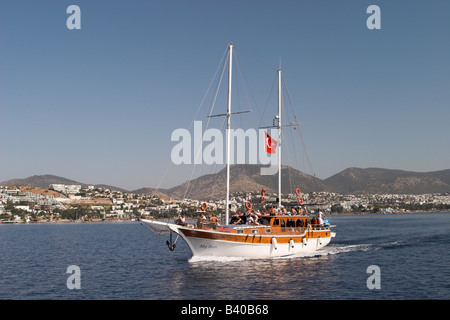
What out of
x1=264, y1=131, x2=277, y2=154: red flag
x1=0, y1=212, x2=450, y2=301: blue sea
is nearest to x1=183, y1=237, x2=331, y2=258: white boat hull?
x1=0, y1=212, x2=450, y2=301: blue sea

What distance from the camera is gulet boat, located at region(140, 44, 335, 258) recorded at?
3847 cm

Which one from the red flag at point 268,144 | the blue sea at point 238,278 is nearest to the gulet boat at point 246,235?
the blue sea at point 238,278

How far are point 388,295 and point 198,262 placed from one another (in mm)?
18581

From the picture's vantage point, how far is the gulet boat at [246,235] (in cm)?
3847

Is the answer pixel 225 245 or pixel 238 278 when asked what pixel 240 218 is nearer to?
pixel 225 245

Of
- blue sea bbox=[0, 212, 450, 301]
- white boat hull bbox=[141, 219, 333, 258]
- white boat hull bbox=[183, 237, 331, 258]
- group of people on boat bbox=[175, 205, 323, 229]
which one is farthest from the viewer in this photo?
group of people on boat bbox=[175, 205, 323, 229]

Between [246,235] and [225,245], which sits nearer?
[225,245]

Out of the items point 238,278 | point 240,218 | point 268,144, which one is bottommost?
point 238,278

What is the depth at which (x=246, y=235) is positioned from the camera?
39094 millimetres

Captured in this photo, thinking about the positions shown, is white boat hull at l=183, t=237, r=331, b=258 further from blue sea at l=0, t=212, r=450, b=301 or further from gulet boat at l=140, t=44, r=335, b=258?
blue sea at l=0, t=212, r=450, b=301

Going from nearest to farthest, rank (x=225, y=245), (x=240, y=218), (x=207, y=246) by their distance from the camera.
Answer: (x=225, y=245)
(x=207, y=246)
(x=240, y=218)

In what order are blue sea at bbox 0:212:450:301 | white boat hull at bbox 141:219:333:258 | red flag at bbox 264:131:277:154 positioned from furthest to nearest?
red flag at bbox 264:131:277:154
white boat hull at bbox 141:219:333:258
blue sea at bbox 0:212:450:301

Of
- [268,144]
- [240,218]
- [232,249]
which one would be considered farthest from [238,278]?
[268,144]
